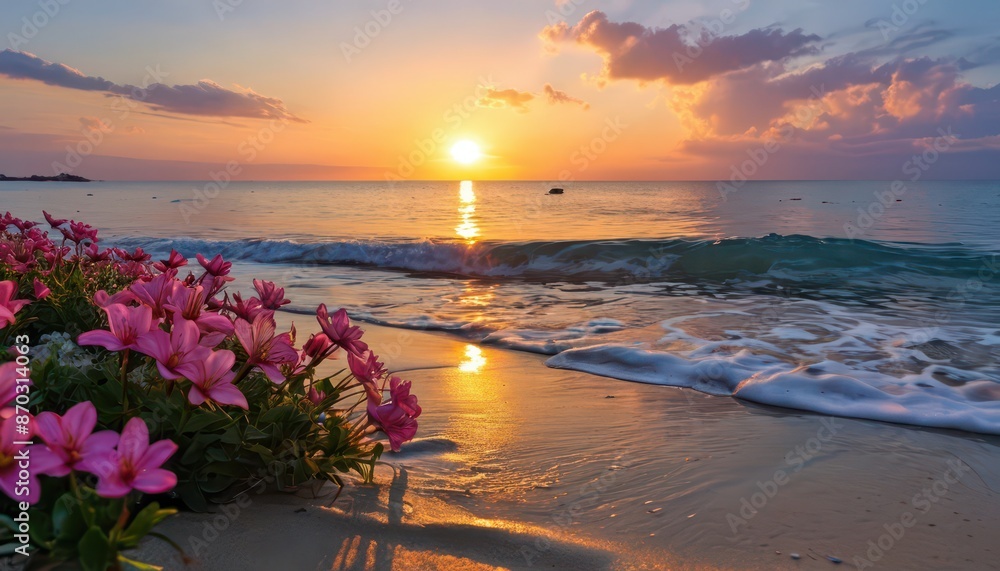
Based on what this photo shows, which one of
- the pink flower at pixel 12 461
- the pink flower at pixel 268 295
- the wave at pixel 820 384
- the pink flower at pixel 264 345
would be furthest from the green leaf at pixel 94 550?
the wave at pixel 820 384

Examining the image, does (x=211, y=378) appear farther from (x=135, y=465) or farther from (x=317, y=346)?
(x=317, y=346)

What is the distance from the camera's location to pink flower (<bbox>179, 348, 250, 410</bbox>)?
128 centimetres

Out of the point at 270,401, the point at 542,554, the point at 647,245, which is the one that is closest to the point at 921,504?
the point at 542,554

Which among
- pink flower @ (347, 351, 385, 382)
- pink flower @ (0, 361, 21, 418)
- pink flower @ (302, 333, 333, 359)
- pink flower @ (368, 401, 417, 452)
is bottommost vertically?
pink flower @ (368, 401, 417, 452)

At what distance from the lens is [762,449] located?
3.16 meters

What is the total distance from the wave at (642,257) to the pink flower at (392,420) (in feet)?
32.5

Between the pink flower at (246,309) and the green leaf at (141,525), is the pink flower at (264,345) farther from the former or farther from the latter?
the green leaf at (141,525)

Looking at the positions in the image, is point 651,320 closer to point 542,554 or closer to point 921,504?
point 921,504

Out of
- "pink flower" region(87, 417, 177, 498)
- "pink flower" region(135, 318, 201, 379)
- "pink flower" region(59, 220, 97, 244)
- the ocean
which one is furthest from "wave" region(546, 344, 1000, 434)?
"pink flower" region(87, 417, 177, 498)

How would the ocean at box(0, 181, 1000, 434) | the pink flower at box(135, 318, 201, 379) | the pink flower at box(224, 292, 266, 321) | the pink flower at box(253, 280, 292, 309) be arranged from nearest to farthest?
the pink flower at box(135, 318, 201, 379), the pink flower at box(224, 292, 266, 321), the pink flower at box(253, 280, 292, 309), the ocean at box(0, 181, 1000, 434)

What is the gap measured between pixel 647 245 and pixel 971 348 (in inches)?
364

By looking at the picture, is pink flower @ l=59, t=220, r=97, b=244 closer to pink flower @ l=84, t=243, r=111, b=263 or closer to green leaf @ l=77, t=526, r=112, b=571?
pink flower @ l=84, t=243, r=111, b=263

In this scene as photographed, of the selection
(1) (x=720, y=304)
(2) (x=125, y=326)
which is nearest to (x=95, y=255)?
(2) (x=125, y=326)

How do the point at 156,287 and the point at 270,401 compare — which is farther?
the point at 270,401
